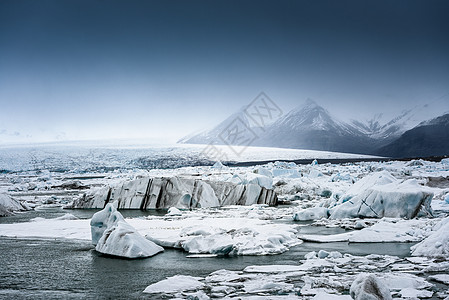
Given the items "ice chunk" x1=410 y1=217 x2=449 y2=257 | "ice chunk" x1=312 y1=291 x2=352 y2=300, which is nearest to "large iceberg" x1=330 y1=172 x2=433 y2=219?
"ice chunk" x1=410 y1=217 x2=449 y2=257

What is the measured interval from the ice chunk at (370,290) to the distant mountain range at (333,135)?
80744 millimetres

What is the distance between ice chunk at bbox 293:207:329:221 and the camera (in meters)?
13.7

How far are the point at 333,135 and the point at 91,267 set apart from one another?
139042mm

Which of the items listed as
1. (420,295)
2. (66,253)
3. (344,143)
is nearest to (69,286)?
(66,253)

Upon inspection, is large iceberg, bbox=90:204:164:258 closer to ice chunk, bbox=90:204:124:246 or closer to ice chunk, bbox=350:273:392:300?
ice chunk, bbox=90:204:124:246

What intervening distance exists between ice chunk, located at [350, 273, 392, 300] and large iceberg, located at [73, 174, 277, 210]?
13.4 metres

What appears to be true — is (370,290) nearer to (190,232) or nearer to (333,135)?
(190,232)

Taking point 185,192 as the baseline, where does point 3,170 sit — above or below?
below

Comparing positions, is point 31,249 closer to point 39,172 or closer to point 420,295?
point 420,295


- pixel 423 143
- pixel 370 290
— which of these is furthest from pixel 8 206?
pixel 423 143

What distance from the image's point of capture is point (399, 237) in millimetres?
9516

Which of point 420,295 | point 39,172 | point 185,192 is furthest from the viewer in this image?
point 39,172

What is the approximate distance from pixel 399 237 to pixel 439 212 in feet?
16.3

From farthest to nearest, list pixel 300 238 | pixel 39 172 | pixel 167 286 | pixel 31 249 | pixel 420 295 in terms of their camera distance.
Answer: pixel 39 172, pixel 300 238, pixel 31 249, pixel 167 286, pixel 420 295
